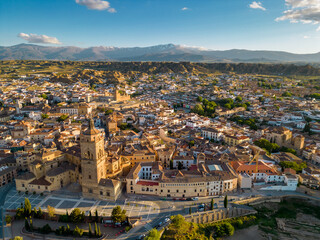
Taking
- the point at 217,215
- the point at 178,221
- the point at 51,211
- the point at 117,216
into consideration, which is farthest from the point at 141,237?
the point at 51,211

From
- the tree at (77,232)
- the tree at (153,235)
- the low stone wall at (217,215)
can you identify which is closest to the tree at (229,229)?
the low stone wall at (217,215)

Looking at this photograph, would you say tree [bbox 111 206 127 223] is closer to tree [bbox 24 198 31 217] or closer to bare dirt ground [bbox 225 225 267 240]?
tree [bbox 24 198 31 217]

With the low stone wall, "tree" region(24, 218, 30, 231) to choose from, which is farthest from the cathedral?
the low stone wall

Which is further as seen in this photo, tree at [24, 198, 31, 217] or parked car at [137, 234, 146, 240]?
tree at [24, 198, 31, 217]

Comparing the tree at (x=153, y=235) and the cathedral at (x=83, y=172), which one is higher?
the cathedral at (x=83, y=172)

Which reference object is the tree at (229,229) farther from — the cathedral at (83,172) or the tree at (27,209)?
the tree at (27,209)

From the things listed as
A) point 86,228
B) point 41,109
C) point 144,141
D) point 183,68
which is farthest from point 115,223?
point 183,68

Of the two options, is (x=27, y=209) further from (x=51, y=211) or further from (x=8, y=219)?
(x=51, y=211)
